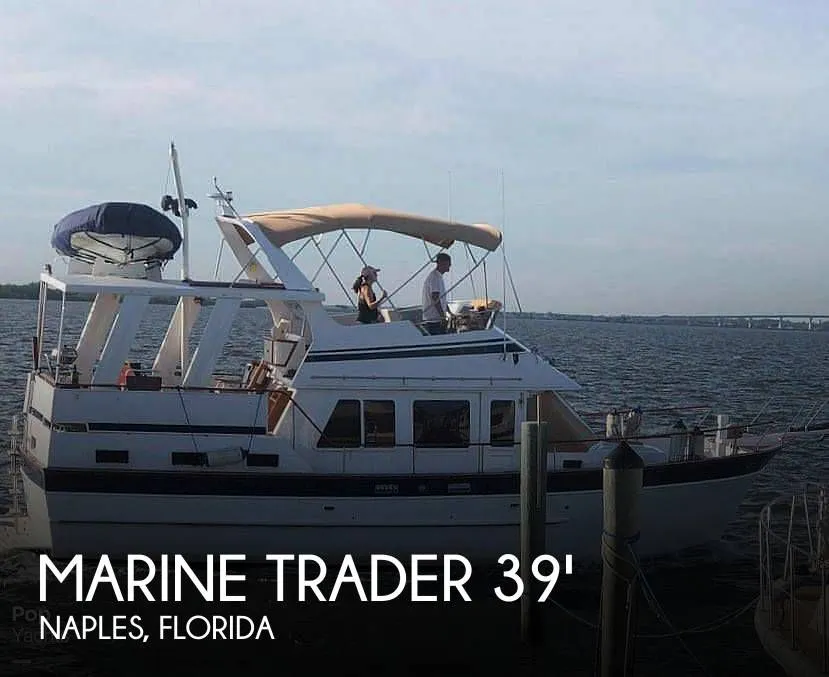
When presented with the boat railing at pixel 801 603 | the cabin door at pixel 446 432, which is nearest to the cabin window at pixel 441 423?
the cabin door at pixel 446 432

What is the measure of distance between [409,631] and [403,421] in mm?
2851

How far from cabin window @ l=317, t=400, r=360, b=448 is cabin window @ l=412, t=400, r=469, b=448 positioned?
30.9 inches

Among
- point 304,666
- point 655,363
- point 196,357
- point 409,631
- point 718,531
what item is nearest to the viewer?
point 304,666

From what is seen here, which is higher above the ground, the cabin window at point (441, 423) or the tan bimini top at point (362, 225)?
the tan bimini top at point (362, 225)

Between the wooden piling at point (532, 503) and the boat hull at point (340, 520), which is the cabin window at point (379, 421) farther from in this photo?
the wooden piling at point (532, 503)

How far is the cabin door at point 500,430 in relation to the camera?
14.1 metres

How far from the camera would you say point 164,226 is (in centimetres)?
1405

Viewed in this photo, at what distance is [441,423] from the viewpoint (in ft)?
46.4

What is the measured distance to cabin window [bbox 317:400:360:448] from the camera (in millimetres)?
13914

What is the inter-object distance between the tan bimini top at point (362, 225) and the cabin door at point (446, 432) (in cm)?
246

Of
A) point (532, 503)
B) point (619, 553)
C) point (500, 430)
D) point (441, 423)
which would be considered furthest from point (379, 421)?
point (619, 553)

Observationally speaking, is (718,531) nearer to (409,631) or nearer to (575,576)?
(575,576)

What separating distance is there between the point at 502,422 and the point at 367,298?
259 centimetres

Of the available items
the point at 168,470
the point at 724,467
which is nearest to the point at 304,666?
the point at 168,470
